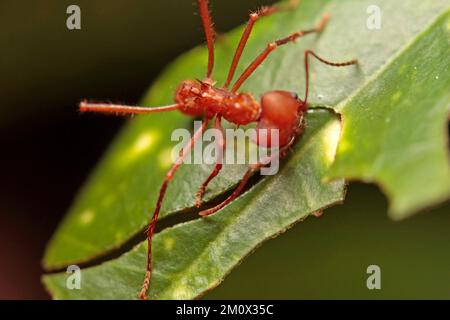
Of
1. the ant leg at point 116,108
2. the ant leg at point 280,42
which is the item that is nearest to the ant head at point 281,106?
the ant leg at point 280,42

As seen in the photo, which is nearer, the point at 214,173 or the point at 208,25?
the point at 214,173

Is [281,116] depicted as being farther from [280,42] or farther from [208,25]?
[208,25]
